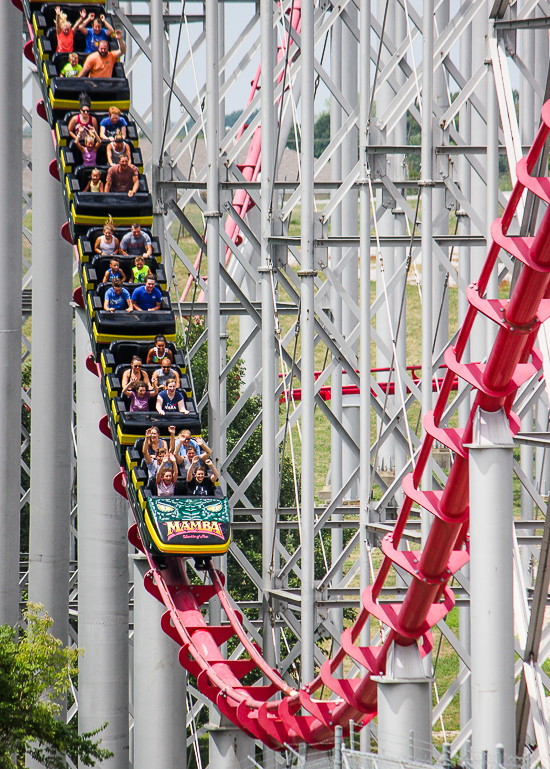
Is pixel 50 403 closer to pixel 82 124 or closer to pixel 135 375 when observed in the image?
pixel 135 375

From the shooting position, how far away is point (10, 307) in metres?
18.1

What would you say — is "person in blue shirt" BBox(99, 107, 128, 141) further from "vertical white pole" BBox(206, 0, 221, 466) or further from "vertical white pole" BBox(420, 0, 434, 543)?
"vertical white pole" BBox(420, 0, 434, 543)

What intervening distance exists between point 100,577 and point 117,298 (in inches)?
145

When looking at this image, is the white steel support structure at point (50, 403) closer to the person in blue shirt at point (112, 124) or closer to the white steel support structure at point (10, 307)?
the white steel support structure at point (10, 307)

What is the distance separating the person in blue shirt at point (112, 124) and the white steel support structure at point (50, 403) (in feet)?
4.06

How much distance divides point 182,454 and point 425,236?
3.63 meters

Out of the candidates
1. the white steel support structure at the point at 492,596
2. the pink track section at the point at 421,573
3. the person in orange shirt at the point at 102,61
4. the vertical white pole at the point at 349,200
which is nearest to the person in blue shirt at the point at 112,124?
the person in orange shirt at the point at 102,61

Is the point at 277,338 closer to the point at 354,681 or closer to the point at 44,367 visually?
the point at 44,367

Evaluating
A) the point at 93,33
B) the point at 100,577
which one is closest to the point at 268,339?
the point at 100,577

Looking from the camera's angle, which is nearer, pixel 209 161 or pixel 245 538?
pixel 209 161

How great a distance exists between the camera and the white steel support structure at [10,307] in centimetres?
1794

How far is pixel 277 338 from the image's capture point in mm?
16172

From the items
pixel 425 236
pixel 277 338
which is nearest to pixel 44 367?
pixel 277 338

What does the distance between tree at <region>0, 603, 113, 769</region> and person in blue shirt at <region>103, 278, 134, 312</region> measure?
12.2 feet
